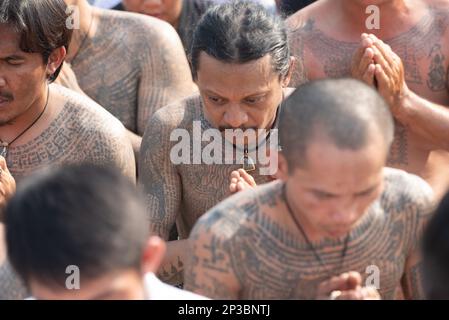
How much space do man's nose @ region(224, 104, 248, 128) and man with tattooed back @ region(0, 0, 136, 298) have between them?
2.01 feet

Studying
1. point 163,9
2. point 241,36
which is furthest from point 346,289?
point 163,9

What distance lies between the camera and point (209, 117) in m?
4.64

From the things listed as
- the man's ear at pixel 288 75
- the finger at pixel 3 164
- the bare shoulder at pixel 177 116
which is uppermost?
the man's ear at pixel 288 75

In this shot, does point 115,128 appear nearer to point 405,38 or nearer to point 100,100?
point 100,100

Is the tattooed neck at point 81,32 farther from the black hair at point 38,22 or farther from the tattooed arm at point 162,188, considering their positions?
the tattooed arm at point 162,188

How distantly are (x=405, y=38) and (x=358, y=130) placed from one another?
1645 mm

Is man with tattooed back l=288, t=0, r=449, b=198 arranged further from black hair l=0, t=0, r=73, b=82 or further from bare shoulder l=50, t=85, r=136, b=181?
black hair l=0, t=0, r=73, b=82

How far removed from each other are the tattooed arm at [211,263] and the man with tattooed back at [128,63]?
2045mm

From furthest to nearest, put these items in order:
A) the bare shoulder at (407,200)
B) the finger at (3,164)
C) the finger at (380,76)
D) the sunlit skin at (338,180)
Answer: the finger at (380,76) < the finger at (3,164) < the bare shoulder at (407,200) < the sunlit skin at (338,180)

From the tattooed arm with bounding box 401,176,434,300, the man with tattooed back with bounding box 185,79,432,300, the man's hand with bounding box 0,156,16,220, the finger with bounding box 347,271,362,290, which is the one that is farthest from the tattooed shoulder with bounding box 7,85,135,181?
the finger with bounding box 347,271,362,290

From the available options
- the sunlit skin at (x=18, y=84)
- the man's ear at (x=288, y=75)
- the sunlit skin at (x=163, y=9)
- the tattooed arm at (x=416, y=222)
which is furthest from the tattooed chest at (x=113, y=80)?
the tattooed arm at (x=416, y=222)

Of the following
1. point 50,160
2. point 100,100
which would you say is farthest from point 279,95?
point 100,100

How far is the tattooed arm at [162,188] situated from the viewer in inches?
186

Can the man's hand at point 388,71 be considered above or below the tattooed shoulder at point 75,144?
above
